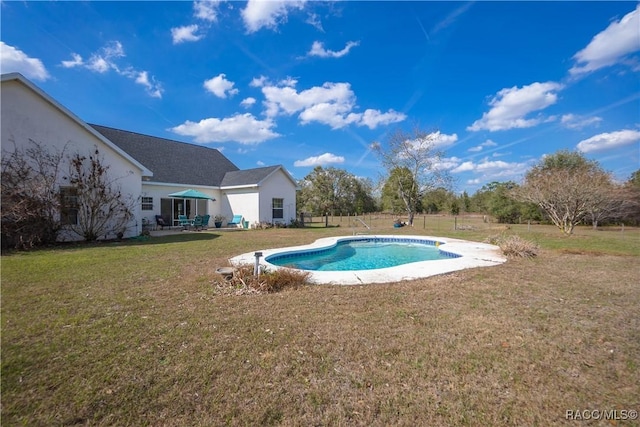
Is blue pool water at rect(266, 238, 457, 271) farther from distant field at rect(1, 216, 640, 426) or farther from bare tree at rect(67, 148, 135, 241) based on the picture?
bare tree at rect(67, 148, 135, 241)

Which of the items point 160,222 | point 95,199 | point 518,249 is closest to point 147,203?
point 160,222

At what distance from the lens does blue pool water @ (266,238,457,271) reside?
29.6 ft

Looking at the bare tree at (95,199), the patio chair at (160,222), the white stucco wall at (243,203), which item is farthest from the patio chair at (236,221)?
the bare tree at (95,199)

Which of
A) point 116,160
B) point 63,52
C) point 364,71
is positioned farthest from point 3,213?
point 364,71

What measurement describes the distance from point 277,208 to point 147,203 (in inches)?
348

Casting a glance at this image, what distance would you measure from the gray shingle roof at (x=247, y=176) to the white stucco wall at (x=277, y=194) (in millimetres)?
456

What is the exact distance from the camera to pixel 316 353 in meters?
3.06

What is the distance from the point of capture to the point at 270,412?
2.17 metres

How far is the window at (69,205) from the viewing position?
36.4 ft

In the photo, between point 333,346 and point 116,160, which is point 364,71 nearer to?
point 116,160

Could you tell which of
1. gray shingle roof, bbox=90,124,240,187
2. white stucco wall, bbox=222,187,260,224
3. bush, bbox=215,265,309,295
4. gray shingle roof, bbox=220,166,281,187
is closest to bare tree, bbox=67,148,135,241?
gray shingle roof, bbox=90,124,240,187

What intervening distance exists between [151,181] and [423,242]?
1683cm

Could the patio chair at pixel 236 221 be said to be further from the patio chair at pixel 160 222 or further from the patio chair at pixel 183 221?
the patio chair at pixel 160 222

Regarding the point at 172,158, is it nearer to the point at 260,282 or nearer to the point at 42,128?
the point at 42,128
